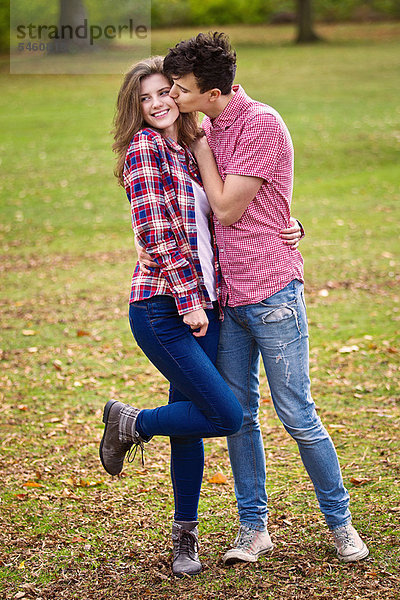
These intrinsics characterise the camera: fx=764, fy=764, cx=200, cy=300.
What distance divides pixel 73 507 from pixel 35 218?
8009mm

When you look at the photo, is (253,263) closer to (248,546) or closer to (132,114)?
(132,114)

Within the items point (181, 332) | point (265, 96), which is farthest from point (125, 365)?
point (265, 96)

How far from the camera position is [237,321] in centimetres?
322

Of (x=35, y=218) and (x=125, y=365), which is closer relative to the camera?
(x=125, y=365)

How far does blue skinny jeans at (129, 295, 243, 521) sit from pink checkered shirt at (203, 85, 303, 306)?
8.9 inches

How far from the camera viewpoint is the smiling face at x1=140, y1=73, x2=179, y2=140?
119 inches

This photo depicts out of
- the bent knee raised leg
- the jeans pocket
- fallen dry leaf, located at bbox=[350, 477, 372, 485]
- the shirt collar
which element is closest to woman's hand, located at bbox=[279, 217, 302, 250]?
the jeans pocket

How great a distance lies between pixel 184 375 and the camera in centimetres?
303

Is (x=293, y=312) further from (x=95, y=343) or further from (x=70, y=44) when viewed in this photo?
(x=70, y=44)

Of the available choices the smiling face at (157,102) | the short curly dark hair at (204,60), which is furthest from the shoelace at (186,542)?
the short curly dark hair at (204,60)

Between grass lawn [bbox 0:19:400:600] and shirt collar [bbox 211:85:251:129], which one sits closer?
shirt collar [bbox 211:85:251:129]

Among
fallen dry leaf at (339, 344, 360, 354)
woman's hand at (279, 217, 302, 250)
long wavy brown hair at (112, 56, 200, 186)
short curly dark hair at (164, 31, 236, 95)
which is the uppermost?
short curly dark hair at (164, 31, 236, 95)

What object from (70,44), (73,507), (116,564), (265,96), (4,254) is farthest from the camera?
(70,44)

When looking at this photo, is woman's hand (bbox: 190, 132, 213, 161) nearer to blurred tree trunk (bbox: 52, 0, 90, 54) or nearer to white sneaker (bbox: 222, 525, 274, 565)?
white sneaker (bbox: 222, 525, 274, 565)
